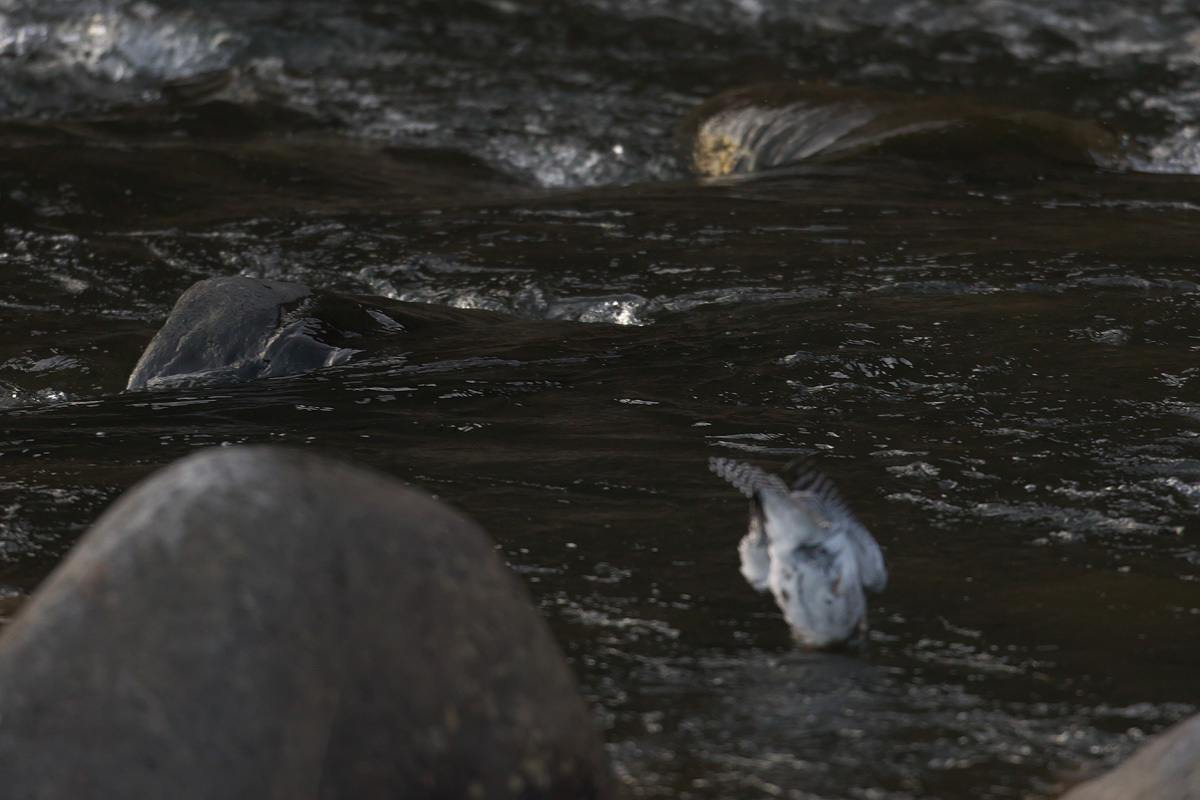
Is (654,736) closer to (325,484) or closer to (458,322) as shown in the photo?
(325,484)

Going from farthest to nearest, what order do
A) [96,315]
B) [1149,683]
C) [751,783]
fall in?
[96,315]
[1149,683]
[751,783]

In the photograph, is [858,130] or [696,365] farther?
[858,130]

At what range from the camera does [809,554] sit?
3248mm

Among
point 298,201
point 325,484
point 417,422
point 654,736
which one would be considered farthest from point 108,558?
point 298,201

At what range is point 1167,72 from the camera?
12.2 meters

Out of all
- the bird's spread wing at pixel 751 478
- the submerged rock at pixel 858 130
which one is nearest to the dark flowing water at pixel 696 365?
the submerged rock at pixel 858 130

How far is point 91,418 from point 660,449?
2.21 metres

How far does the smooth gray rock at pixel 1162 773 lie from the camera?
101 inches

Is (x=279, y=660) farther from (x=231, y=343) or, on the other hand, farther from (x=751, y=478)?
(x=231, y=343)

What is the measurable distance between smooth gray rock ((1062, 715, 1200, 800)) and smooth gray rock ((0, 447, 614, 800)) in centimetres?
99

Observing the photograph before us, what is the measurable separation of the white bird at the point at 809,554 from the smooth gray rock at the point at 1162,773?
2.41 feet

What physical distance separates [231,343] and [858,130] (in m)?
5.56

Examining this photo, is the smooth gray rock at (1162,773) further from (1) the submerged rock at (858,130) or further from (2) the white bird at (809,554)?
(1) the submerged rock at (858,130)

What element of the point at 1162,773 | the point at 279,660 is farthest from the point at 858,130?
the point at 279,660
